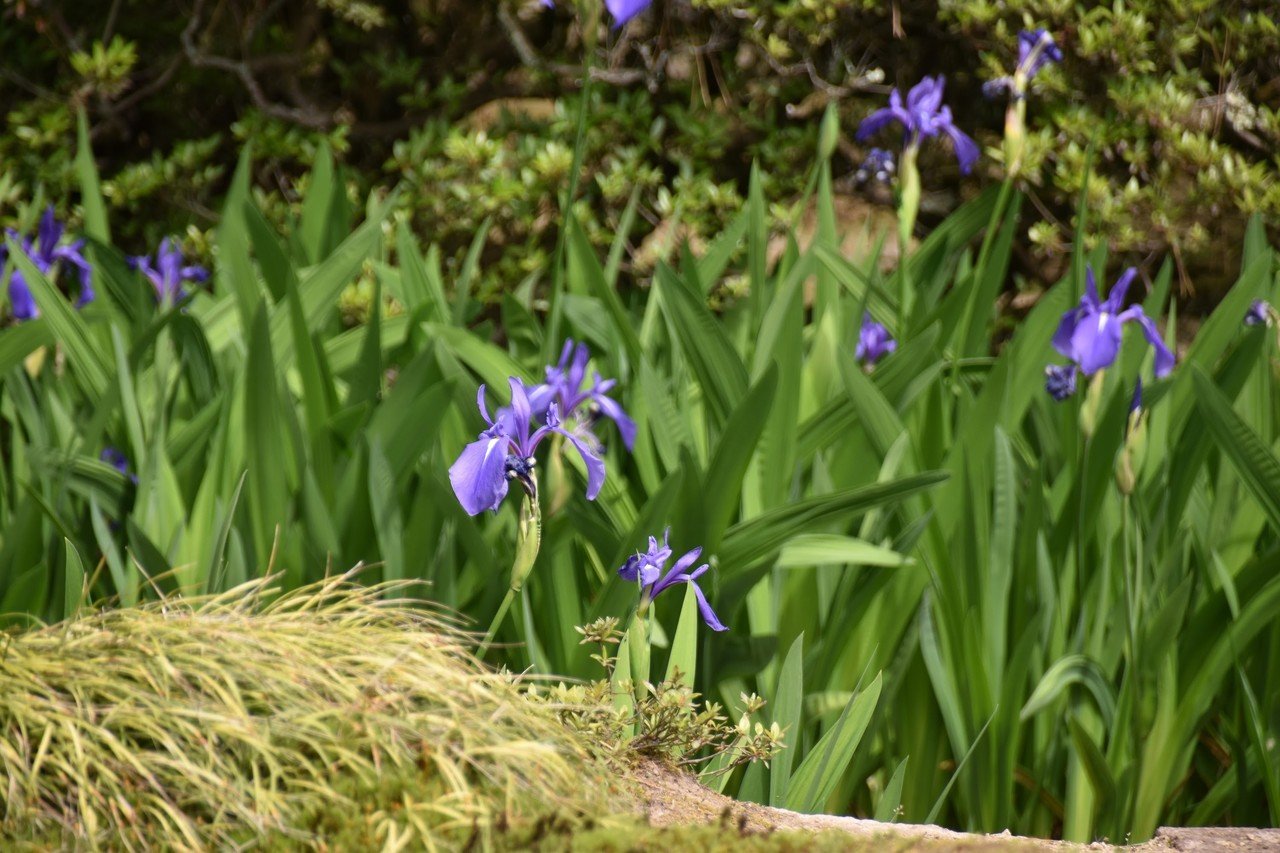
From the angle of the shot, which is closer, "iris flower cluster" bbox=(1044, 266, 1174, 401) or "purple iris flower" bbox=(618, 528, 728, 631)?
"purple iris flower" bbox=(618, 528, 728, 631)

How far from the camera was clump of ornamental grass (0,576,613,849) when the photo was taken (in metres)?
1.07

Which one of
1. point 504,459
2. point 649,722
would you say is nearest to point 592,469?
point 504,459

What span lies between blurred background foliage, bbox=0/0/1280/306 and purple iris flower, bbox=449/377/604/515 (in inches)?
90.3

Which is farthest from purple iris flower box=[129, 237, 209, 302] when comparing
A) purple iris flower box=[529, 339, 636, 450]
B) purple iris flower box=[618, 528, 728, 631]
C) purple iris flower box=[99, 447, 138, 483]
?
purple iris flower box=[618, 528, 728, 631]

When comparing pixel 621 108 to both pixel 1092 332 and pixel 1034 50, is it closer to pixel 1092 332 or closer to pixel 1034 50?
pixel 1034 50

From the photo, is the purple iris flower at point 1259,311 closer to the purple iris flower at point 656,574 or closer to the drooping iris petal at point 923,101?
the drooping iris petal at point 923,101

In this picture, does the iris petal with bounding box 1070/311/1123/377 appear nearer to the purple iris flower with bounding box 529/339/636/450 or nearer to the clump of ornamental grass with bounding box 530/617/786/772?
the purple iris flower with bounding box 529/339/636/450

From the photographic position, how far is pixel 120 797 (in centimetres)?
106

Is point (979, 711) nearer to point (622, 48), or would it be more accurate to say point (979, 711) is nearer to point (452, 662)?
point (452, 662)

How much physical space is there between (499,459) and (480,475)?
28mm

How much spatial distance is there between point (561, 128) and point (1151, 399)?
250cm

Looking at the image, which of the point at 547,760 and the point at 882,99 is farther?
the point at 882,99

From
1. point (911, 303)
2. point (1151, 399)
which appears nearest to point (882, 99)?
point (911, 303)

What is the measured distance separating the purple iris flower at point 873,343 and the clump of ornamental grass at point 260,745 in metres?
1.52
